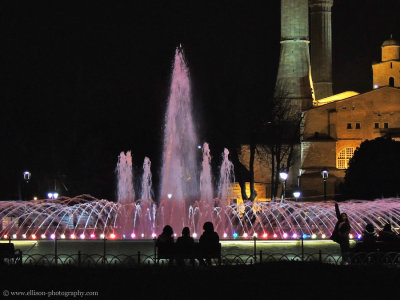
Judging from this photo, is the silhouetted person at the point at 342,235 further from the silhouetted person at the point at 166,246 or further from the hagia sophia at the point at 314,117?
the hagia sophia at the point at 314,117

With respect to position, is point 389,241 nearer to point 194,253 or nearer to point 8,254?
point 194,253

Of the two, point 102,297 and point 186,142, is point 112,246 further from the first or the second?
point 186,142

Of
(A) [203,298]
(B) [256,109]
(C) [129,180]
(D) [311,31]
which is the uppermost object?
(D) [311,31]

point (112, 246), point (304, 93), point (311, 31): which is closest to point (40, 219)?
point (112, 246)

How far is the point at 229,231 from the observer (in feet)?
84.3

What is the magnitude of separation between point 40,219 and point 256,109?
90.3ft

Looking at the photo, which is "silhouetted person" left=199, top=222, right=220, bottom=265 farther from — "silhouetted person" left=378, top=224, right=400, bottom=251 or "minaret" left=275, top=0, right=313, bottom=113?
"minaret" left=275, top=0, right=313, bottom=113

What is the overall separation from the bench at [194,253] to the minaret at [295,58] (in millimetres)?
46475

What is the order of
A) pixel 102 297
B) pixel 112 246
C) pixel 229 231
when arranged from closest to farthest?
pixel 102 297
pixel 112 246
pixel 229 231

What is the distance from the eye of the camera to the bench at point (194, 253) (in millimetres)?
14023

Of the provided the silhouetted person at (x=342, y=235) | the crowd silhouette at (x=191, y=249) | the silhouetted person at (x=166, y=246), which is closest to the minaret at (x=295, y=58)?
the silhouetted person at (x=342, y=235)

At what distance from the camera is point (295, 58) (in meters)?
61.8

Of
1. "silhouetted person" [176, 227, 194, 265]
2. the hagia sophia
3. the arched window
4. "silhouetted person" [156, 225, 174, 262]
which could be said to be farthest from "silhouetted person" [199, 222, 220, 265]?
the arched window

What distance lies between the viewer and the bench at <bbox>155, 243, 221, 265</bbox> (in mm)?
14023
